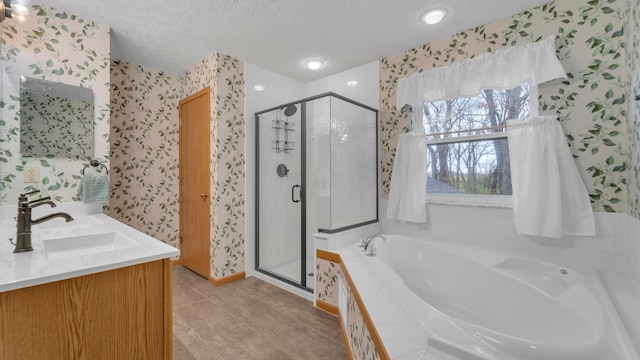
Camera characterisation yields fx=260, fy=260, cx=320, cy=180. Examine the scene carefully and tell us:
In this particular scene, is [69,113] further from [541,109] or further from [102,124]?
[541,109]

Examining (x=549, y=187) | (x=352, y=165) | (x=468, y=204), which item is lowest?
(x=468, y=204)

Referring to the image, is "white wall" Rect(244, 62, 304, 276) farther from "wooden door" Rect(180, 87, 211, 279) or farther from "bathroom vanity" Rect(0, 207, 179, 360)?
"bathroom vanity" Rect(0, 207, 179, 360)

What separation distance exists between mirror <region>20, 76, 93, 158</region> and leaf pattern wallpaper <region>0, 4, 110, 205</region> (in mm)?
34

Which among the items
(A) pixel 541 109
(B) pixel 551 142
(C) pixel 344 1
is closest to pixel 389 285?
(B) pixel 551 142

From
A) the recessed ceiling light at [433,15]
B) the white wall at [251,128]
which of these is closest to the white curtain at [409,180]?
the recessed ceiling light at [433,15]

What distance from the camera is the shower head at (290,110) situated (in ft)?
8.86

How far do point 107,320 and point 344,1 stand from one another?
228 centimetres

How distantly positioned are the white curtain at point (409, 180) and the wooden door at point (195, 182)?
6.61 feet

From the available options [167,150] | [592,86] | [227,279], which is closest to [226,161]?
[167,150]

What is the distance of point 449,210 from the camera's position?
7.73 ft

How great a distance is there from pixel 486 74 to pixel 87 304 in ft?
9.24

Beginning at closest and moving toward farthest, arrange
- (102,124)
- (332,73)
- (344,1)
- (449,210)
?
(344,1) → (102,124) → (449,210) → (332,73)

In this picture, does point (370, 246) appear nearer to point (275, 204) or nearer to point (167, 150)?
point (275, 204)

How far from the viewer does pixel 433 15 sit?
2037 millimetres
